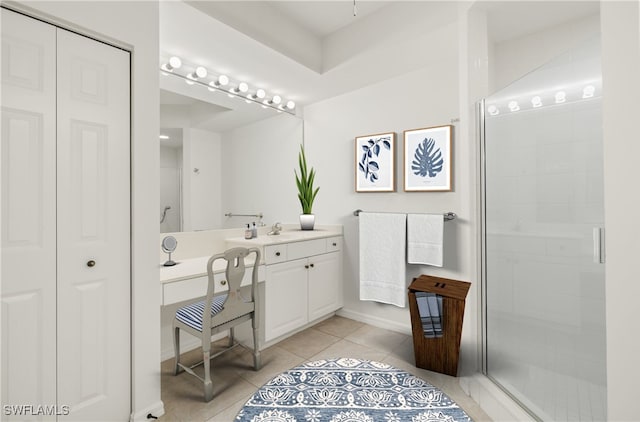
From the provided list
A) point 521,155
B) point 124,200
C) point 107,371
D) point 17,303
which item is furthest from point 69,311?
point 521,155

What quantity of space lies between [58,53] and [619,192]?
2.26 m

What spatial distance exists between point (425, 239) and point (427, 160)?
2.22 ft

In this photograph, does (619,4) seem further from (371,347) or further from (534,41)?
(371,347)

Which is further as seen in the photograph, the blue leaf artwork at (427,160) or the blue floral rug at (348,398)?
the blue leaf artwork at (427,160)

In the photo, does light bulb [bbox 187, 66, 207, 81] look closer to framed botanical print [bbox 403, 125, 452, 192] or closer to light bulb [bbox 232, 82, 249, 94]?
light bulb [bbox 232, 82, 249, 94]

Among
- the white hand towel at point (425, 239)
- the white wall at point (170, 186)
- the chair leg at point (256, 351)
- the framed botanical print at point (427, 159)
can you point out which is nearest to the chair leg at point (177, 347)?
the chair leg at point (256, 351)

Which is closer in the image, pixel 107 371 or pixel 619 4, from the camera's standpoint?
pixel 619 4

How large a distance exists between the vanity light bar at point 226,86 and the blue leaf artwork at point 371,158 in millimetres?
985

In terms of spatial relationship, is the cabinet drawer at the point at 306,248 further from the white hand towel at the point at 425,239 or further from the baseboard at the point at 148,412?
the baseboard at the point at 148,412

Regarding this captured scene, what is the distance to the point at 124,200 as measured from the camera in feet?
4.84

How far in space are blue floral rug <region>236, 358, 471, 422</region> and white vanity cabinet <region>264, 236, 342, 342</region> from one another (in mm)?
453

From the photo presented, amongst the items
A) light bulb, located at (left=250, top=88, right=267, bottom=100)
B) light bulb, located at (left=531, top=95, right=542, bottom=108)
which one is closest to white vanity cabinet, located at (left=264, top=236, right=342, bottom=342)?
light bulb, located at (left=250, top=88, right=267, bottom=100)

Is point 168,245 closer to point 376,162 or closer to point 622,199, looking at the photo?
point 376,162

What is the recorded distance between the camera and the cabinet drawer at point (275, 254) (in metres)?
2.27
